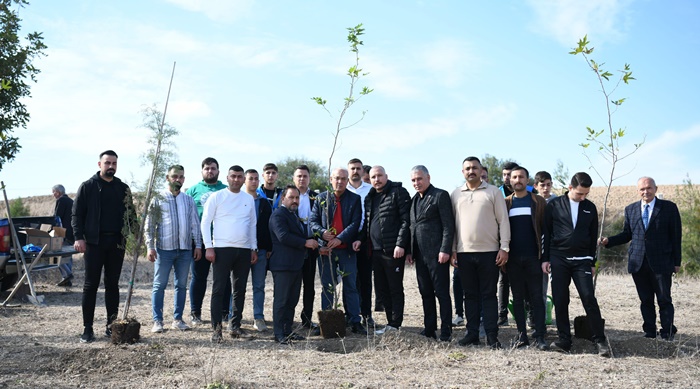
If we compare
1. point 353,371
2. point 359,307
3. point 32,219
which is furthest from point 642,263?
point 32,219

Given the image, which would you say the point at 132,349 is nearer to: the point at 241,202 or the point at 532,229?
the point at 241,202

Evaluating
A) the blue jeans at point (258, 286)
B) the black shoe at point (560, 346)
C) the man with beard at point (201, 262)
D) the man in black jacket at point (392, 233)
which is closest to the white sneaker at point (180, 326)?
the man with beard at point (201, 262)

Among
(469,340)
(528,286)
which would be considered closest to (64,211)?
(469,340)

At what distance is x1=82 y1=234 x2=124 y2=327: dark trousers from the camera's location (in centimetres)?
Result: 700

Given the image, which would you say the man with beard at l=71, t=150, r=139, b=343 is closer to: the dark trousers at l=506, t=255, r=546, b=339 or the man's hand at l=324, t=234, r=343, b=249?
the man's hand at l=324, t=234, r=343, b=249

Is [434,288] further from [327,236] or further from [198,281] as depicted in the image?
[198,281]

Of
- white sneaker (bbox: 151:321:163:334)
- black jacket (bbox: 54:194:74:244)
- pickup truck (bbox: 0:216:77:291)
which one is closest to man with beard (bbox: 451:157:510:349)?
white sneaker (bbox: 151:321:163:334)

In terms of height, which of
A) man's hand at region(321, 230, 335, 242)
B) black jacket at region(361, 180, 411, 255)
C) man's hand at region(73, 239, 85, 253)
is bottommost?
man's hand at region(73, 239, 85, 253)

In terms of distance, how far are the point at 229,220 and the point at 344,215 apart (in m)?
1.48

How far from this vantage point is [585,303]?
6.68 meters

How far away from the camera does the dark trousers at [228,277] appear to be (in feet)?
23.4

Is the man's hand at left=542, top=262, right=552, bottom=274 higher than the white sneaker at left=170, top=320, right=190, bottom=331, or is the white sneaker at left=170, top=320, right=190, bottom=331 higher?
the man's hand at left=542, top=262, right=552, bottom=274

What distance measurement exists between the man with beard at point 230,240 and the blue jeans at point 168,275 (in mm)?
543

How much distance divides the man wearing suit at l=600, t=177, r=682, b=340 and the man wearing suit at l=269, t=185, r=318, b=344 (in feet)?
12.5
